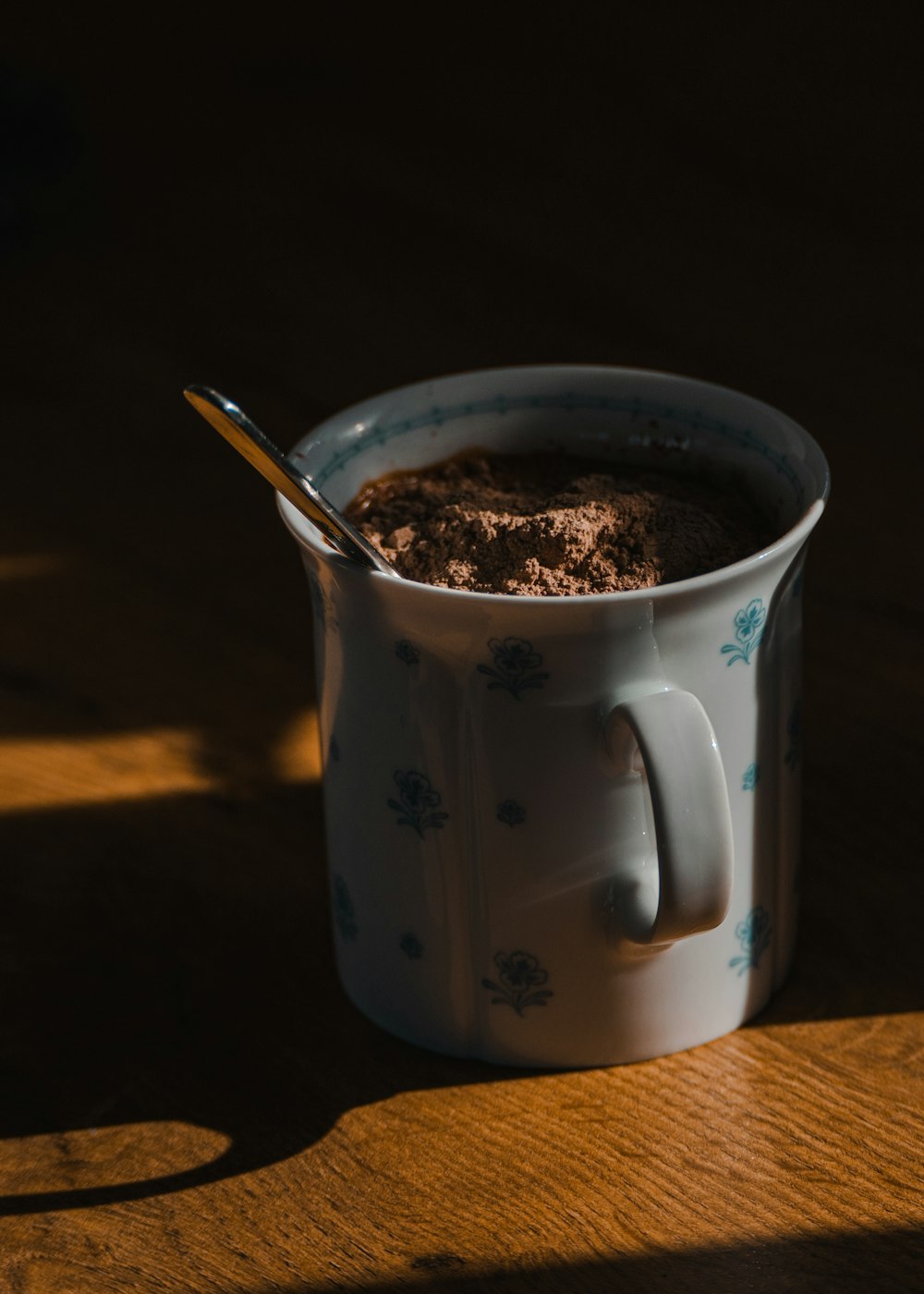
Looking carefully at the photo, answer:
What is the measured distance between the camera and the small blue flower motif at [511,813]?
0.49m

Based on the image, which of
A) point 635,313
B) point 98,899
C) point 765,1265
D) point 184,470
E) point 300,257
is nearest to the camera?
point 765,1265

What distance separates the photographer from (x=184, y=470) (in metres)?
0.89

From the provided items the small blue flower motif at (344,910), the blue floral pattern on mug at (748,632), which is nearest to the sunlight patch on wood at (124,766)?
the small blue flower motif at (344,910)

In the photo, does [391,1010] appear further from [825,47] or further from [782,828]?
[825,47]

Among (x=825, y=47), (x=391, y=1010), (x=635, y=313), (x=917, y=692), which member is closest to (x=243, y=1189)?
(x=391, y=1010)

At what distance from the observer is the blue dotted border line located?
21.4 inches

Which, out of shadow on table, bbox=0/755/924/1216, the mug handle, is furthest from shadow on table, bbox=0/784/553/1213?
the mug handle

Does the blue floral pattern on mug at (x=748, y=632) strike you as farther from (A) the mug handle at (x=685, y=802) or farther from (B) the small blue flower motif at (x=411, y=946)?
(B) the small blue flower motif at (x=411, y=946)

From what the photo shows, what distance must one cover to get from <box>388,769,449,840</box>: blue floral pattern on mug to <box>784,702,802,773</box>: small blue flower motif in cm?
11

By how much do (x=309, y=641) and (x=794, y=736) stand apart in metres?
0.28

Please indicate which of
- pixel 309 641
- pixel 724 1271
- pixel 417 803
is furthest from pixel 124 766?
pixel 724 1271

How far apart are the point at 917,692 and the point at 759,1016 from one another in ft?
0.62

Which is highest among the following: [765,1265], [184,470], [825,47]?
[825,47]

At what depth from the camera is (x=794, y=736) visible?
532 mm
